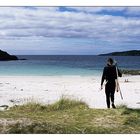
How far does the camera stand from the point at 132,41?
333 inches

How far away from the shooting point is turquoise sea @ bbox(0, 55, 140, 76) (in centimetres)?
879

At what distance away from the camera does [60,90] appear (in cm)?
960

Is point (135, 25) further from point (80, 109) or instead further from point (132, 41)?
point (80, 109)

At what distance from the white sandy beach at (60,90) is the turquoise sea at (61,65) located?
4.7 inches

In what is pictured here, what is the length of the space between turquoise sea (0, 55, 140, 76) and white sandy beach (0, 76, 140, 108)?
4.7 inches

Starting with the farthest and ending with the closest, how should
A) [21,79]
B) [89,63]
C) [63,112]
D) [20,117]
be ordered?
1. [21,79]
2. [89,63]
3. [63,112]
4. [20,117]

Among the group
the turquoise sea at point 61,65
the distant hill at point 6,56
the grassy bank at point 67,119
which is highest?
the distant hill at point 6,56

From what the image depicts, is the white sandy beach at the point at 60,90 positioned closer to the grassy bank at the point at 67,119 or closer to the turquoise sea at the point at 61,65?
the turquoise sea at the point at 61,65

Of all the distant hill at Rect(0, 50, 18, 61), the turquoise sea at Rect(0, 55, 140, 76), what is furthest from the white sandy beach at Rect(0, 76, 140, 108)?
the distant hill at Rect(0, 50, 18, 61)

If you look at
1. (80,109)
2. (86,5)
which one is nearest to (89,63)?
(80,109)

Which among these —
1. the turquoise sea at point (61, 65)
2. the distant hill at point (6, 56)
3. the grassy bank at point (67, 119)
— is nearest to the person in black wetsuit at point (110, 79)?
the turquoise sea at point (61, 65)

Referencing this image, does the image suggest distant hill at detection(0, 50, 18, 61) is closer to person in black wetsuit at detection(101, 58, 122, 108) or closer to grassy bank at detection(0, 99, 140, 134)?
grassy bank at detection(0, 99, 140, 134)

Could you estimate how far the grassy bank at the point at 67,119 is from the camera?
7.41 metres
